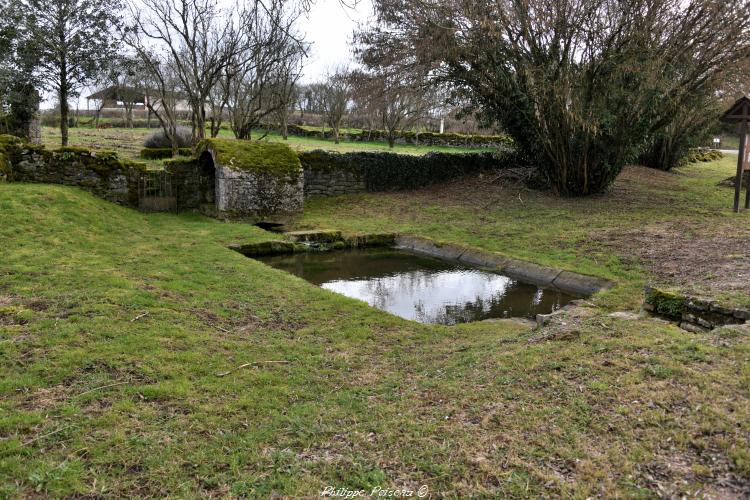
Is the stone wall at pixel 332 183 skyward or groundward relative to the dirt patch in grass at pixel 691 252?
skyward

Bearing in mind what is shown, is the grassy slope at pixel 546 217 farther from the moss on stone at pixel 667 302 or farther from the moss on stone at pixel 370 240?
the moss on stone at pixel 667 302

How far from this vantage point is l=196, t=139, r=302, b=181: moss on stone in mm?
14492

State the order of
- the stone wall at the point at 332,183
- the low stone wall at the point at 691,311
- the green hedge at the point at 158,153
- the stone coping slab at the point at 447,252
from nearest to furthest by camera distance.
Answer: the low stone wall at the point at 691,311 < the stone coping slab at the point at 447,252 < the stone wall at the point at 332,183 < the green hedge at the point at 158,153

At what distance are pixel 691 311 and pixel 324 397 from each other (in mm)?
4338

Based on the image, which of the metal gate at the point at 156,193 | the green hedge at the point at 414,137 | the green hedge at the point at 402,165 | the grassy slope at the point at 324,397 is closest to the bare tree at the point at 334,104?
the green hedge at the point at 414,137

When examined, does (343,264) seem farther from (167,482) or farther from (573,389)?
(167,482)

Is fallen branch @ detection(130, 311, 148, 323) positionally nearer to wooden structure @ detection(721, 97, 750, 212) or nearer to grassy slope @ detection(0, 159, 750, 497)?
grassy slope @ detection(0, 159, 750, 497)

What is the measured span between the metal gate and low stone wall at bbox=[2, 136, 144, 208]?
153 millimetres

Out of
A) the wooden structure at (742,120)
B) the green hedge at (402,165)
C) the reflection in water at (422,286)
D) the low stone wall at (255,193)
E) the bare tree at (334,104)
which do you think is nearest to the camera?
the reflection in water at (422,286)

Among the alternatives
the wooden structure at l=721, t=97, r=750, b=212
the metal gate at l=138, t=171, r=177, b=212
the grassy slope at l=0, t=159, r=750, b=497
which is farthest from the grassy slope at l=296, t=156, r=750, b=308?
the metal gate at l=138, t=171, r=177, b=212

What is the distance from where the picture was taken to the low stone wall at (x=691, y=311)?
229 inches

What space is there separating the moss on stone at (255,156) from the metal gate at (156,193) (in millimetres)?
1279

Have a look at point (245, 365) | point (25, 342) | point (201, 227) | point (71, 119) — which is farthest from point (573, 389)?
point (71, 119)

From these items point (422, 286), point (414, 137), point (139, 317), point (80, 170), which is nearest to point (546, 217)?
point (422, 286)
